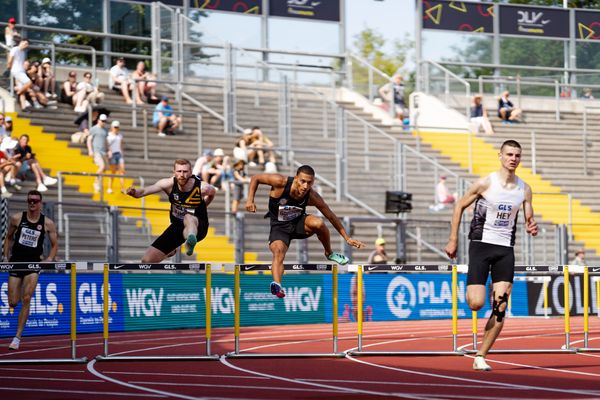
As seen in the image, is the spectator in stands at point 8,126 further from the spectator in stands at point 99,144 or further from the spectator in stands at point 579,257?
the spectator in stands at point 579,257

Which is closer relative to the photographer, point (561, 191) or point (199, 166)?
point (199, 166)

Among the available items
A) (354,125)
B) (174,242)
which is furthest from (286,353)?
(354,125)

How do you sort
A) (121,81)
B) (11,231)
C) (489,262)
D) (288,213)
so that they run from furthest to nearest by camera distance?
(121,81)
(11,231)
(288,213)
(489,262)

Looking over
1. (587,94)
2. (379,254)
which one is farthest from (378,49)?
(379,254)

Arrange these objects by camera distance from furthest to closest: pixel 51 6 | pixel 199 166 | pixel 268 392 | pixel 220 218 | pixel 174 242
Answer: pixel 51 6 < pixel 199 166 < pixel 220 218 < pixel 174 242 < pixel 268 392

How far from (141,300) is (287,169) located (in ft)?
30.6

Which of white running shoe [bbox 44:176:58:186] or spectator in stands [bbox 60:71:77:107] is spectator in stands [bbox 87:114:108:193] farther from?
spectator in stands [bbox 60:71:77:107]

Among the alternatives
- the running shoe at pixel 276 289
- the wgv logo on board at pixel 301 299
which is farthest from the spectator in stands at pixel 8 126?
the running shoe at pixel 276 289

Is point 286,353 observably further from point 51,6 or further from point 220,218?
point 51,6

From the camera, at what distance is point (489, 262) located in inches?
547

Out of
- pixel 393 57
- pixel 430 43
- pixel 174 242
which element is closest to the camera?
pixel 174 242

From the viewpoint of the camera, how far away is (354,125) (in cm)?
3447

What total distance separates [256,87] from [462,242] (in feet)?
26.5

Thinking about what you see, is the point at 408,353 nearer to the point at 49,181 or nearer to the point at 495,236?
the point at 495,236
